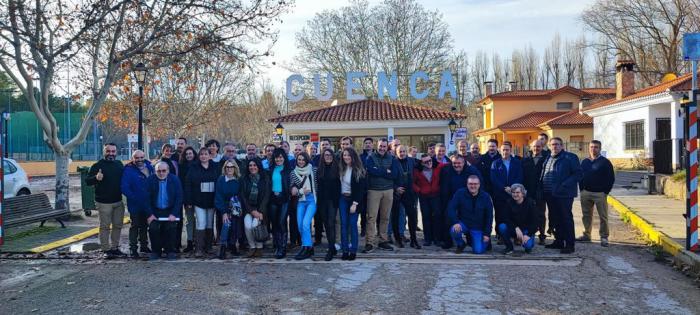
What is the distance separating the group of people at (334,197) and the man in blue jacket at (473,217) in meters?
0.02

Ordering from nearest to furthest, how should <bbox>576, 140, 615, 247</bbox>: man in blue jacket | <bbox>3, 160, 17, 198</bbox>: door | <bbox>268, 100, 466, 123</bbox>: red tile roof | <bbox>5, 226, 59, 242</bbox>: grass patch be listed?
<bbox>576, 140, 615, 247</bbox>: man in blue jacket < <bbox>5, 226, 59, 242</bbox>: grass patch < <bbox>3, 160, 17, 198</bbox>: door < <bbox>268, 100, 466, 123</bbox>: red tile roof

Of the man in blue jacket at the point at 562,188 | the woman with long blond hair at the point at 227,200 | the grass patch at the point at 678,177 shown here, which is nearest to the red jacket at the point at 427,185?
the man in blue jacket at the point at 562,188

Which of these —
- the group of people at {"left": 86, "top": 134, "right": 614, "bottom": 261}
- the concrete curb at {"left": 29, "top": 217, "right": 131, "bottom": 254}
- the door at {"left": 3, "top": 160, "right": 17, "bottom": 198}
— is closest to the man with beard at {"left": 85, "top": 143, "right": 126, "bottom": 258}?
the group of people at {"left": 86, "top": 134, "right": 614, "bottom": 261}

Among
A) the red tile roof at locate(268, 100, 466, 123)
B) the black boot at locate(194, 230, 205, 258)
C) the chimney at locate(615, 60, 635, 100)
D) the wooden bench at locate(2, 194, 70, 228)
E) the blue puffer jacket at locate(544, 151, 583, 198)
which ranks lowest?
the black boot at locate(194, 230, 205, 258)

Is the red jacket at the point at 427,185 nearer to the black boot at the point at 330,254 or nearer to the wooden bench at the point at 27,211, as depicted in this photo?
the black boot at the point at 330,254

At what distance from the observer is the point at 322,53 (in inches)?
1816

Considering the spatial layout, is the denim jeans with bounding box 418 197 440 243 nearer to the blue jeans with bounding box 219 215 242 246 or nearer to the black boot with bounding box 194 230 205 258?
the blue jeans with bounding box 219 215 242 246

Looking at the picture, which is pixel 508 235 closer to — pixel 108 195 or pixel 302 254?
pixel 302 254

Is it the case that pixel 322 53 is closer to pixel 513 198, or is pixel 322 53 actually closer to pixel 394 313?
pixel 513 198

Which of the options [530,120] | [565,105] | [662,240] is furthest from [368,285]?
[565,105]

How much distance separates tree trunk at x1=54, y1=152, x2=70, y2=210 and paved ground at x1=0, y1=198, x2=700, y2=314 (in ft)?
15.1

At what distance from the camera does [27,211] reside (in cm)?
1089

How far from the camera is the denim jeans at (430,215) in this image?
29.1ft

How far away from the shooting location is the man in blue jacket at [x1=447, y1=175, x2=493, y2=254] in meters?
8.26
